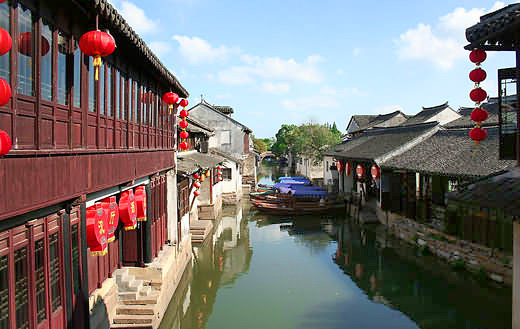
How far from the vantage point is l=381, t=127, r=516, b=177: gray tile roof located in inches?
548

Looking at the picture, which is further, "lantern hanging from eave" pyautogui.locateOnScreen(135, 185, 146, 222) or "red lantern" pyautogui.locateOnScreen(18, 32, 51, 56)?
"lantern hanging from eave" pyautogui.locateOnScreen(135, 185, 146, 222)

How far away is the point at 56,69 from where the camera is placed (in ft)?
16.9

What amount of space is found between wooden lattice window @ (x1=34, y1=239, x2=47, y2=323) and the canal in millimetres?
5029

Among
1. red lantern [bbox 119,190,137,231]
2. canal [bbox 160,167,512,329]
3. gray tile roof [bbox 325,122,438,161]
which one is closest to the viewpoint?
red lantern [bbox 119,190,137,231]

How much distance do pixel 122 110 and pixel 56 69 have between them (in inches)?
117

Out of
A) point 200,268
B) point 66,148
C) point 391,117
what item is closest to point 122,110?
point 66,148

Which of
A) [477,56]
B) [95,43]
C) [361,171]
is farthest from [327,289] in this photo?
[361,171]

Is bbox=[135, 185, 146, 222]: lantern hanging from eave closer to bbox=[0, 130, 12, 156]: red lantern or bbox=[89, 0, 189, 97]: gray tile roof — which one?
bbox=[89, 0, 189, 97]: gray tile roof

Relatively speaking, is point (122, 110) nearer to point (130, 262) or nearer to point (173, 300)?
point (130, 262)

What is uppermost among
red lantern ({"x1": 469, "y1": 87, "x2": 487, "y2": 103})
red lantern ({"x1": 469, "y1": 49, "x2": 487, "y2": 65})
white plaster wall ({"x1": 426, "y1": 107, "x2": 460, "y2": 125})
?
white plaster wall ({"x1": 426, "y1": 107, "x2": 460, "y2": 125})

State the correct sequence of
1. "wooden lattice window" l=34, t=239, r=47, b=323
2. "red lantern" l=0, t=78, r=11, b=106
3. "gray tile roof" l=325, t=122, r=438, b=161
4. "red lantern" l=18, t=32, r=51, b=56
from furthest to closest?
"gray tile roof" l=325, t=122, r=438, b=161, "wooden lattice window" l=34, t=239, r=47, b=323, "red lantern" l=18, t=32, r=51, b=56, "red lantern" l=0, t=78, r=11, b=106

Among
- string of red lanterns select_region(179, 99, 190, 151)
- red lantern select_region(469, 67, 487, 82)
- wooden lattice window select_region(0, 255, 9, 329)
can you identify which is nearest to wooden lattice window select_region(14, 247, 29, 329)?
wooden lattice window select_region(0, 255, 9, 329)

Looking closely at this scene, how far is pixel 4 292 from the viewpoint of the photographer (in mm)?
4250

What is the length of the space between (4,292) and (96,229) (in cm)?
216
